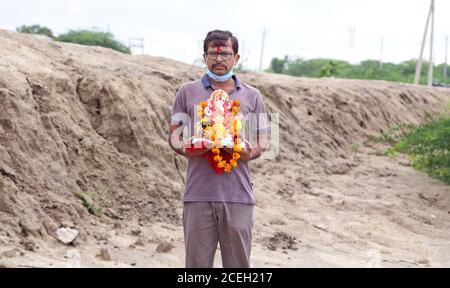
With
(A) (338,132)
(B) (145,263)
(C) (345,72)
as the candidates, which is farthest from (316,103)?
(C) (345,72)

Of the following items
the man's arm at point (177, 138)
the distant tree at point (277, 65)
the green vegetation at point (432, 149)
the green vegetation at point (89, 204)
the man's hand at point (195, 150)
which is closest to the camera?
the man's hand at point (195, 150)

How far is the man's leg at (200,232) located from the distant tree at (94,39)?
29.0m

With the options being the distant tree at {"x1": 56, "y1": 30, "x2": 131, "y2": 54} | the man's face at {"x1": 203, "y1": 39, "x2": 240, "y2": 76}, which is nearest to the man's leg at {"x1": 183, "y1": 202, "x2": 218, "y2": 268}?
the man's face at {"x1": 203, "y1": 39, "x2": 240, "y2": 76}

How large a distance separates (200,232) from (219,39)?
1.02 m

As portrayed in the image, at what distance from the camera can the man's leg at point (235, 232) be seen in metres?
3.87

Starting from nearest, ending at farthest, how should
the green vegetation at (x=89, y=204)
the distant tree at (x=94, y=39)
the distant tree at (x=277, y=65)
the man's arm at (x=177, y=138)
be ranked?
1. the man's arm at (x=177, y=138)
2. the green vegetation at (x=89, y=204)
3. the distant tree at (x=94, y=39)
4. the distant tree at (x=277, y=65)

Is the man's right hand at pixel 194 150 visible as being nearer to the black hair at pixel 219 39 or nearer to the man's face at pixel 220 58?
the man's face at pixel 220 58

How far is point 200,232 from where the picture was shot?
389 centimetres

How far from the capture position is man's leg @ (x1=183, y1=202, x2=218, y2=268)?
3.87 metres

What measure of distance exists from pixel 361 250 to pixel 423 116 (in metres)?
10.5

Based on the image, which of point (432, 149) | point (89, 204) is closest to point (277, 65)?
point (432, 149)

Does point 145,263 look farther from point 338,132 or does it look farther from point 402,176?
point 338,132

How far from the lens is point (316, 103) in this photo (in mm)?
13953

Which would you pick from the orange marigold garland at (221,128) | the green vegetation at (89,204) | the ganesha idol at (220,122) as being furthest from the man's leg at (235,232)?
the green vegetation at (89,204)
